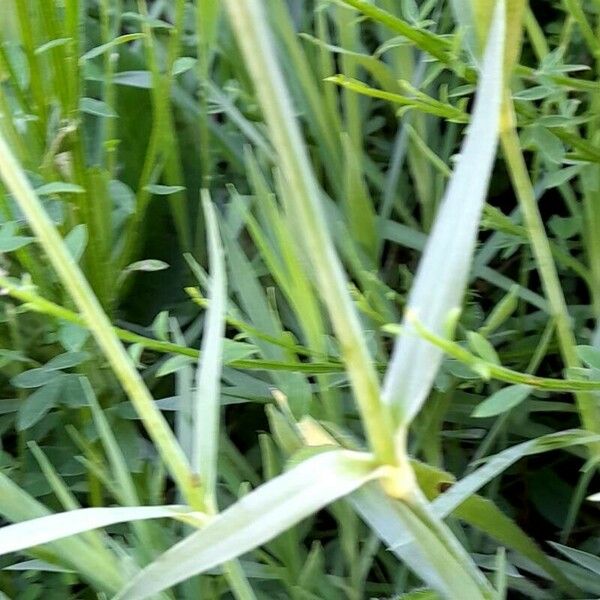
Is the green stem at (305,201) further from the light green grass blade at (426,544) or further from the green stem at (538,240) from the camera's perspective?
the green stem at (538,240)

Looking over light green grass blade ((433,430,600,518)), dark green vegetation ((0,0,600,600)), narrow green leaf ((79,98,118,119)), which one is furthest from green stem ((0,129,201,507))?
narrow green leaf ((79,98,118,119))

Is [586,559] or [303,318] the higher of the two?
[303,318]

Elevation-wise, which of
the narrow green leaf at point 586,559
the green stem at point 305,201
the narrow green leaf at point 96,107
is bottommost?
the narrow green leaf at point 586,559

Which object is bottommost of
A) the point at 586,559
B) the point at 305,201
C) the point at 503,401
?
the point at 586,559

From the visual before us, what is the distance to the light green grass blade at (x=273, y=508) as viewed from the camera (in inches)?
10.4

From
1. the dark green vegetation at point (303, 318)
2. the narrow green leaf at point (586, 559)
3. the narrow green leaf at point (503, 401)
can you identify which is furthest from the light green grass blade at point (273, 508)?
the narrow green leaf at point (586, 559)

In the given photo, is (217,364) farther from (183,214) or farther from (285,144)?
(183,214)

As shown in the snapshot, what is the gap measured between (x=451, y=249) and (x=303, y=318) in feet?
0.44

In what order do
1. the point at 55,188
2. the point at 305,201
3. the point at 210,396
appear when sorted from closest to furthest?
the point at 305,201
the point at 210,396
the point at 55,188

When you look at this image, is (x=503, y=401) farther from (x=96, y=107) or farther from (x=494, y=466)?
(x=96, y=107)

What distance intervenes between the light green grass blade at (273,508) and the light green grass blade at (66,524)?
0.03 m

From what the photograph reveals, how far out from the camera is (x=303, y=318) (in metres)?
0.40

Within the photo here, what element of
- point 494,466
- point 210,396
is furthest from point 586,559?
point 210,396

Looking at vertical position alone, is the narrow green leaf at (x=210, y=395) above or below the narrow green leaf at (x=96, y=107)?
below
